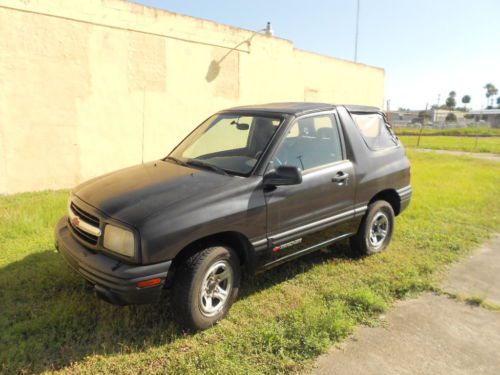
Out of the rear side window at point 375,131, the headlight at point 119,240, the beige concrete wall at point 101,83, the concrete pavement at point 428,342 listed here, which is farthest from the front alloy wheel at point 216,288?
the beige concrete wall at point 101,83

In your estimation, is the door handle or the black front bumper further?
the door handle

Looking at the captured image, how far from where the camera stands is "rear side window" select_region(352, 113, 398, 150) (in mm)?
4465

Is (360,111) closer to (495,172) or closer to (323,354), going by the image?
(323,354)

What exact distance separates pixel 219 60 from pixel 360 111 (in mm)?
6243

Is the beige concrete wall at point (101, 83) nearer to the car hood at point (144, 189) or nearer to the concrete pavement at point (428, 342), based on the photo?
the car hood at point (144, 189)

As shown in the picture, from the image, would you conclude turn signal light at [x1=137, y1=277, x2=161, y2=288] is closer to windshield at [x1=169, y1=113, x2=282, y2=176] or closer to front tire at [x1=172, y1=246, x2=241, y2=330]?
front tire at [x1=172, y1=246, x2=241, y2=330]

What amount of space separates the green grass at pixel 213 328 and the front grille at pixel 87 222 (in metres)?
0.66

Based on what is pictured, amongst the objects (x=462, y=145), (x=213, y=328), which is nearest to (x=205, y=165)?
(x=213, y=328)

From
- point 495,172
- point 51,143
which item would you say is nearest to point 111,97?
point 51,143

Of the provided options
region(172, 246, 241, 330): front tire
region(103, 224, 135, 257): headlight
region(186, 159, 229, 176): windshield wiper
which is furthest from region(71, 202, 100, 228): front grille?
region(186, 159, 229, 176): windshield wiper

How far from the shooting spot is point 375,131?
15.5ft

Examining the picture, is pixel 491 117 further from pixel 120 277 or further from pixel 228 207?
pixel 120 277

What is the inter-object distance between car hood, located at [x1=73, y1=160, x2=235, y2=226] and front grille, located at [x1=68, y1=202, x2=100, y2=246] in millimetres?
90

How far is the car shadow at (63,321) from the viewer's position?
2756mm
